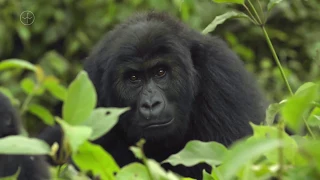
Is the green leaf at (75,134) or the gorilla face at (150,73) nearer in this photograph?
the green leaf at (75,134)

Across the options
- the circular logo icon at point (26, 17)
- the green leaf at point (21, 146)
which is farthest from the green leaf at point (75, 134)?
the circular logo icon at point (26, 17)

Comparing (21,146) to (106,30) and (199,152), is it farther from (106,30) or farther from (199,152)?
(106,30)

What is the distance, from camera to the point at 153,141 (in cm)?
351

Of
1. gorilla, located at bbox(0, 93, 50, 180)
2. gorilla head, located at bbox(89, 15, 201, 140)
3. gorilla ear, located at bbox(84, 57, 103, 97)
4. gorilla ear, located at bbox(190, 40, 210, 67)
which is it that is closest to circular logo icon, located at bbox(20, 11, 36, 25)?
gorilla ear, located at bbox(84, 57, 103, 97)

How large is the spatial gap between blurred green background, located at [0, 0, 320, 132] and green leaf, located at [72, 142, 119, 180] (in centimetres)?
456

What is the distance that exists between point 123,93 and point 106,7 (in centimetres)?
332

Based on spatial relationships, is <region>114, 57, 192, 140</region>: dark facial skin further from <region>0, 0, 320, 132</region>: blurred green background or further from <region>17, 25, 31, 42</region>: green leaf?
<region>17, 25, 31, 42</region>: green leaf

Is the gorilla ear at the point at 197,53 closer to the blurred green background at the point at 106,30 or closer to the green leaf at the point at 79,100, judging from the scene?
the green leaf at the point at 79,100

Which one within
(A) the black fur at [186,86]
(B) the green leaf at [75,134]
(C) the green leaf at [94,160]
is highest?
(B) the green leaf at [75,134]

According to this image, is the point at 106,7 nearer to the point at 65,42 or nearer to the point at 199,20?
the point at 65,42

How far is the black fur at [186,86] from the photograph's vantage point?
3484 mm

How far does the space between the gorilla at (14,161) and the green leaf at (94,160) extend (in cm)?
125

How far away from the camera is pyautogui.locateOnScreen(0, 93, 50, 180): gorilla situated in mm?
2637

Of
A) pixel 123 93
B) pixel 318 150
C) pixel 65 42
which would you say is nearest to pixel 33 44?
pixel 65 42
